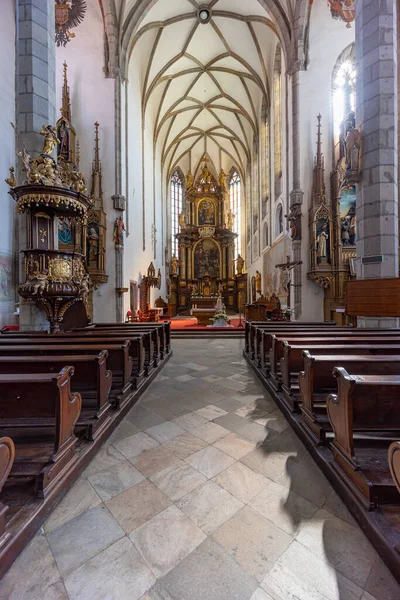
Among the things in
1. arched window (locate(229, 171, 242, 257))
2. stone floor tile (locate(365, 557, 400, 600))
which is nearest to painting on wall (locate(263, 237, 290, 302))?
arched window (locate(229, 171, 242, 257))

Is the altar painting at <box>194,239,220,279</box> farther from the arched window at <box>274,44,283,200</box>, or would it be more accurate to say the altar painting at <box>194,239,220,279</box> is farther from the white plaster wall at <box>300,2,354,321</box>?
the white plaster wall at <box>300,2,354,321</box>

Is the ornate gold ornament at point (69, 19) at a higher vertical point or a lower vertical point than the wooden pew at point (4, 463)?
higher

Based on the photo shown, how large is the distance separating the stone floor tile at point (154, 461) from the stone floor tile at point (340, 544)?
1.11 meters

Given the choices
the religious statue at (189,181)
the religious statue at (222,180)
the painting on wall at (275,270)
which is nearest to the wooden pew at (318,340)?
the painting on wall at (275,270)

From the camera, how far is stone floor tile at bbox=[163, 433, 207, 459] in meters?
2.45

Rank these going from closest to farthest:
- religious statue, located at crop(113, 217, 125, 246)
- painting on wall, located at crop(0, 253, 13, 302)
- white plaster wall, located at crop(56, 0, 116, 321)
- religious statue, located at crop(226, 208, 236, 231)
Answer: painting on wall, located at crop(0, 253, 13, 302)
white plaster wall, located at crop(56, 0, 116, 321)
religious statue, located at crop(113, 217, 125, 246)
religious statue, located at crop(226, 208, 236, 231)

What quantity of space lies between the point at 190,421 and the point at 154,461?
796 millimetres

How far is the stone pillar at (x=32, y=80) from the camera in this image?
5.12m

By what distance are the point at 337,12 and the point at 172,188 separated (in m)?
15.8

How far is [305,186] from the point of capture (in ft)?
34.1

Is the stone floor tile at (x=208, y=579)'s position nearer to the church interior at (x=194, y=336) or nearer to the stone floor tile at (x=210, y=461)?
the church interior at (x=194, y=336)

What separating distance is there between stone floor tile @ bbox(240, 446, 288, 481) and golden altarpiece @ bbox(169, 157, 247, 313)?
18932 millimetres

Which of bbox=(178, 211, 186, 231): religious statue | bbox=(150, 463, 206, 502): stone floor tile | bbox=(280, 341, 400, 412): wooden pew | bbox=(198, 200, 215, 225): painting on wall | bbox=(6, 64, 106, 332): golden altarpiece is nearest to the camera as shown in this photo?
bbox=(150, 463, 206, 502): stone floor tile

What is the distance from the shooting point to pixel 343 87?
10.7 m
